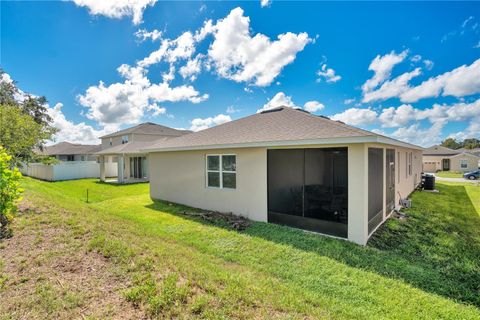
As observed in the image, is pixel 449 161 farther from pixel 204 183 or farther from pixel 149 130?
pixel 149 130

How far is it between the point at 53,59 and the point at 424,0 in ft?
60.8

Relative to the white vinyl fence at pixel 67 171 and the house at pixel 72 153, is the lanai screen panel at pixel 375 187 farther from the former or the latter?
the house at pixel 72 153

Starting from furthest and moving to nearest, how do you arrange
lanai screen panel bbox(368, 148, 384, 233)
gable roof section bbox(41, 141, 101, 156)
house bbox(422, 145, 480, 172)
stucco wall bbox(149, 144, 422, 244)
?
1. gable roof section bbox(41, 141, 101, 156)
2. house bbox(422, 145, 480, 172)
3. lanai screen panel bbox(368, 148, 384, 233)
4. stucco wall bbox(149, 144, 422, 244)

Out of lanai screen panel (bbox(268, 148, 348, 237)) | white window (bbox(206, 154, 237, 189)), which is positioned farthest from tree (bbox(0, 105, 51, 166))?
lanai screen panel (bbox(268, 148, 348, 237))

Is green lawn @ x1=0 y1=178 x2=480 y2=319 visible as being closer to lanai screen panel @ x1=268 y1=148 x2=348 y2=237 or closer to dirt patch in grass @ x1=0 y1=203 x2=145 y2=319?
dirt patch in grass @ x1=0 y1=203 x2=145 y2=319

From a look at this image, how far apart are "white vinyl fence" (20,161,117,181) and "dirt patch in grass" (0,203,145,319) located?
20.3m

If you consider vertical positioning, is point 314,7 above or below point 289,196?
above

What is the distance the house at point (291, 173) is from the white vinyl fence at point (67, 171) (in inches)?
637

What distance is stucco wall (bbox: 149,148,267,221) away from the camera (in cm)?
768

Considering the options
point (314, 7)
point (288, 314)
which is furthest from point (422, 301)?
point (314, 7)

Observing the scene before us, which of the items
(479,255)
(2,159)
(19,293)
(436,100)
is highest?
(436,100)

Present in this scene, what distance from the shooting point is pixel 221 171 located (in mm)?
8781

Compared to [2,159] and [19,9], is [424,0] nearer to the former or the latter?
[2,159]

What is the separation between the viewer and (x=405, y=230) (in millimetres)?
6941
